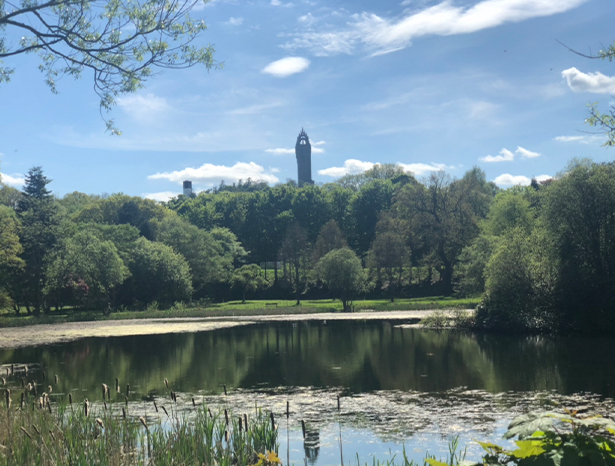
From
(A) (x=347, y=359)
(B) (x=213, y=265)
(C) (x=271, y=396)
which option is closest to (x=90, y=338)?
(A) (x=347, y=359)

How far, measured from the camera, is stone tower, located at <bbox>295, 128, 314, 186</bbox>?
154 meters

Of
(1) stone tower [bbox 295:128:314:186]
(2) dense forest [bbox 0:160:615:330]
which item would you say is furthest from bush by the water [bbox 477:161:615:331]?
(1) stone tower [bbox 295:128:314:186]

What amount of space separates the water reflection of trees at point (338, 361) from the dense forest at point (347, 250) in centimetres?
420

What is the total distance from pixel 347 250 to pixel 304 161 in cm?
10481

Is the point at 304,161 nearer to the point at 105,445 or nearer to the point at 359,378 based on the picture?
the point at 359,378

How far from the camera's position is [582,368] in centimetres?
1812

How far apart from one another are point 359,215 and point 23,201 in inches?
1833

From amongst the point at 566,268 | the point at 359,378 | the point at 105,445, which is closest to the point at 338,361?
the point at 359,378

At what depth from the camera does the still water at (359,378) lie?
11391mm

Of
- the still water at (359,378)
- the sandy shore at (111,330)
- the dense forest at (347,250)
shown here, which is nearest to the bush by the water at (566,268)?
the dense forest at (347,250)

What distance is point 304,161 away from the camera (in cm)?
15450

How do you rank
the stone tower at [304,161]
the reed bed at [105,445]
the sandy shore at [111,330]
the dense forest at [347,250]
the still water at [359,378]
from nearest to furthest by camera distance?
the reed bed at [105,445] < the still water at [359,378] < the dense forest at [347,250] < the sandy shore at [111,330] < the stone tower at [304,161]

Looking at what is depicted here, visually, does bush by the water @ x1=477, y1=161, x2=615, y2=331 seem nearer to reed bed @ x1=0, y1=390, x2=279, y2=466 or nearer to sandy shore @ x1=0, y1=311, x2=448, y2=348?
sandy shore @ x1=0, y1=311, x2=448, y2=348

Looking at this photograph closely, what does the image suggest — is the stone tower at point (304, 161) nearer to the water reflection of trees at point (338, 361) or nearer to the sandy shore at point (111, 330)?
the sandy shore at point (111, 330)
